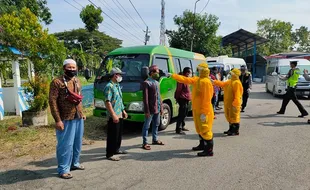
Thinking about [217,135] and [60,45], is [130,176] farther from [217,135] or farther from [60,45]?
[60,45]

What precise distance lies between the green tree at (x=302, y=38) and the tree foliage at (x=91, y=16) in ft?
181

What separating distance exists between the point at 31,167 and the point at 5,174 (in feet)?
1.33

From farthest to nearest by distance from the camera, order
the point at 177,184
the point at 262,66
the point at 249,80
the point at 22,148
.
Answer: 1. the point at 262,66
2. the point at 249,80
3. the point at 22,148
4. the point at 177,184

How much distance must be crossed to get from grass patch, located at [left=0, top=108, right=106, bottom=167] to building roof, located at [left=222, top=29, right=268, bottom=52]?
29.1 metres

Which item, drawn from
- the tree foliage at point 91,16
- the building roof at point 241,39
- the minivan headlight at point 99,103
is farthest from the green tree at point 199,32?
the minivan headlight at point 99,103

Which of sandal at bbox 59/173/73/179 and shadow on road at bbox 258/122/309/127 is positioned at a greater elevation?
shadow on road at bbox 258/122/309/127

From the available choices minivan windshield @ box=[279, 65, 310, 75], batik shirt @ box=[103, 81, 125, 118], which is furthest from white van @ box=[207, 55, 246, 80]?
batik shirt @ box=[103, 81, 125, 118]

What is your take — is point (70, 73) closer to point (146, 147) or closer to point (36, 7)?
point (146, 147)

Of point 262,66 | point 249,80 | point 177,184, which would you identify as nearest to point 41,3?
point 249,80

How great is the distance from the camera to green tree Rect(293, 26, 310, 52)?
6679 centimetres

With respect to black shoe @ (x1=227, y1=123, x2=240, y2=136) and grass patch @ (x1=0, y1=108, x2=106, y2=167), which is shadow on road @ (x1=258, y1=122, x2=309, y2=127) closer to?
black shoe @ (x1=227, y1=123, x2=240, y2=136)

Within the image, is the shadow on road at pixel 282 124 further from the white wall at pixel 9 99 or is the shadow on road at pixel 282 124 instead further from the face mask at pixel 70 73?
the white wall at pixel 9 99

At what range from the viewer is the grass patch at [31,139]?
209 inches

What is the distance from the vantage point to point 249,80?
991cm
